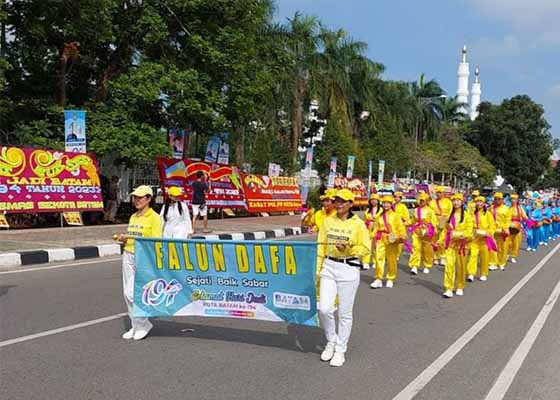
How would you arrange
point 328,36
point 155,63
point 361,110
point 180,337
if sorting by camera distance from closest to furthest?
1. point 180,337
2. point 155,63
3. point 328,36
4. point 361,110

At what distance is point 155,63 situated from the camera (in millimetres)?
17391

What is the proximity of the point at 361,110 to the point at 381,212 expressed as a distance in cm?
3145

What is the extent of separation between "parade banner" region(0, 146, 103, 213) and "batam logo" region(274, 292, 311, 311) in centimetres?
997

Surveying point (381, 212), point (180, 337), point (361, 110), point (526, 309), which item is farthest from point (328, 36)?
point (180, 337)

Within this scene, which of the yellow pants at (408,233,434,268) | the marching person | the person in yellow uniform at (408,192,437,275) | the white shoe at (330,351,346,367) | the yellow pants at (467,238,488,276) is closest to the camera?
the white shoe at (330,351,346,367)

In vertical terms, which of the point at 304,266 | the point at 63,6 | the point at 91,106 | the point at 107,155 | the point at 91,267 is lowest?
the point at 91,267

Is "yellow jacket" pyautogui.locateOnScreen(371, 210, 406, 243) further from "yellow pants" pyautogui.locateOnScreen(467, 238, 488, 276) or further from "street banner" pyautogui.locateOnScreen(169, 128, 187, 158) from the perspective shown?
"street banner" pyautogui.locateOnScreen(169, 128, 187, 158)

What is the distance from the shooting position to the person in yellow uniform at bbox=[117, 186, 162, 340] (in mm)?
5828

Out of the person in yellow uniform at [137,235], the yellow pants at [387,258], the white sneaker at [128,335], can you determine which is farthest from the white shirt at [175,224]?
the yellow pants at [387,258]

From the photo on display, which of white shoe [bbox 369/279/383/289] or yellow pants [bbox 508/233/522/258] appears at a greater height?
yellow pants [bbox 508/233/522/258]

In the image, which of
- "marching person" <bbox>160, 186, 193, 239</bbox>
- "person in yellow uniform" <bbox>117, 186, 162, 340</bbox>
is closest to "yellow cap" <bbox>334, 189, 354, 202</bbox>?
"person in yellow uniform" <bbox>117, 186, 162, 340</bbox>

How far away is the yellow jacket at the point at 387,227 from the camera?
385 inches

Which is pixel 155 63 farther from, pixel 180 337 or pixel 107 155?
pixel 180 337

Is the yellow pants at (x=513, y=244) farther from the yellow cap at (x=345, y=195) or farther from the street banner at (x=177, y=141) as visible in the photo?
the street banner at (x=177, y=141)
